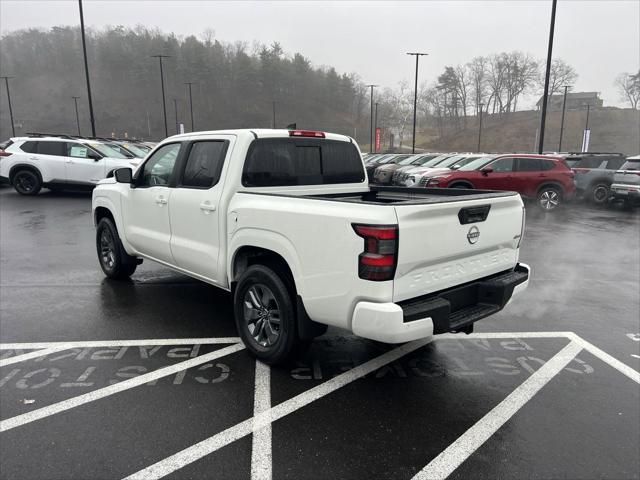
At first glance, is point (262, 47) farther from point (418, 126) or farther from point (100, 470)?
point (100, 470)

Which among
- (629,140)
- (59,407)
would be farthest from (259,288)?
(629,140)

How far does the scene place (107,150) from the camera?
1544 centimetres

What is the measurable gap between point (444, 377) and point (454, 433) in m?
0.76

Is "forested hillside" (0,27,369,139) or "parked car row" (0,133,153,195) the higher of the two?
"forested hillside" (0,27,369,139)

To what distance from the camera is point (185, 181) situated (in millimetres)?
4602

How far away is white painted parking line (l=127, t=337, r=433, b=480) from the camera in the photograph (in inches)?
101

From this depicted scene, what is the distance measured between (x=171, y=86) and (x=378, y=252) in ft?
459

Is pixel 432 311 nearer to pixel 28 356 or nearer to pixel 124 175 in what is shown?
pixel 28 356

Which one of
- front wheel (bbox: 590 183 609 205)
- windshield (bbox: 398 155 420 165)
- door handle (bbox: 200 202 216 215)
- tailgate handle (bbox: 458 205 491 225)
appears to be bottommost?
front wheel (bbox: 590 183 609 205)

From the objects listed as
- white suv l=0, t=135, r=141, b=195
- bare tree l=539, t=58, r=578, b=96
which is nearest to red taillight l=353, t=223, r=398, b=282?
white suv l=0, t=135, r=141, b=195

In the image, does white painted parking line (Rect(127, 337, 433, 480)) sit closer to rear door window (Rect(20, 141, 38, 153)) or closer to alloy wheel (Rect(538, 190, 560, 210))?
alloy wheel (Rect(538, 190, 560, 210))

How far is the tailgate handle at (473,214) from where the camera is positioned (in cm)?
329

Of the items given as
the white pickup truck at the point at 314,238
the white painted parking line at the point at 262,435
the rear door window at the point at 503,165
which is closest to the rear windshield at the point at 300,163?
the white pickup truck at the point at 314,238

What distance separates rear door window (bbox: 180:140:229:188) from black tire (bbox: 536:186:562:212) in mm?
12649
